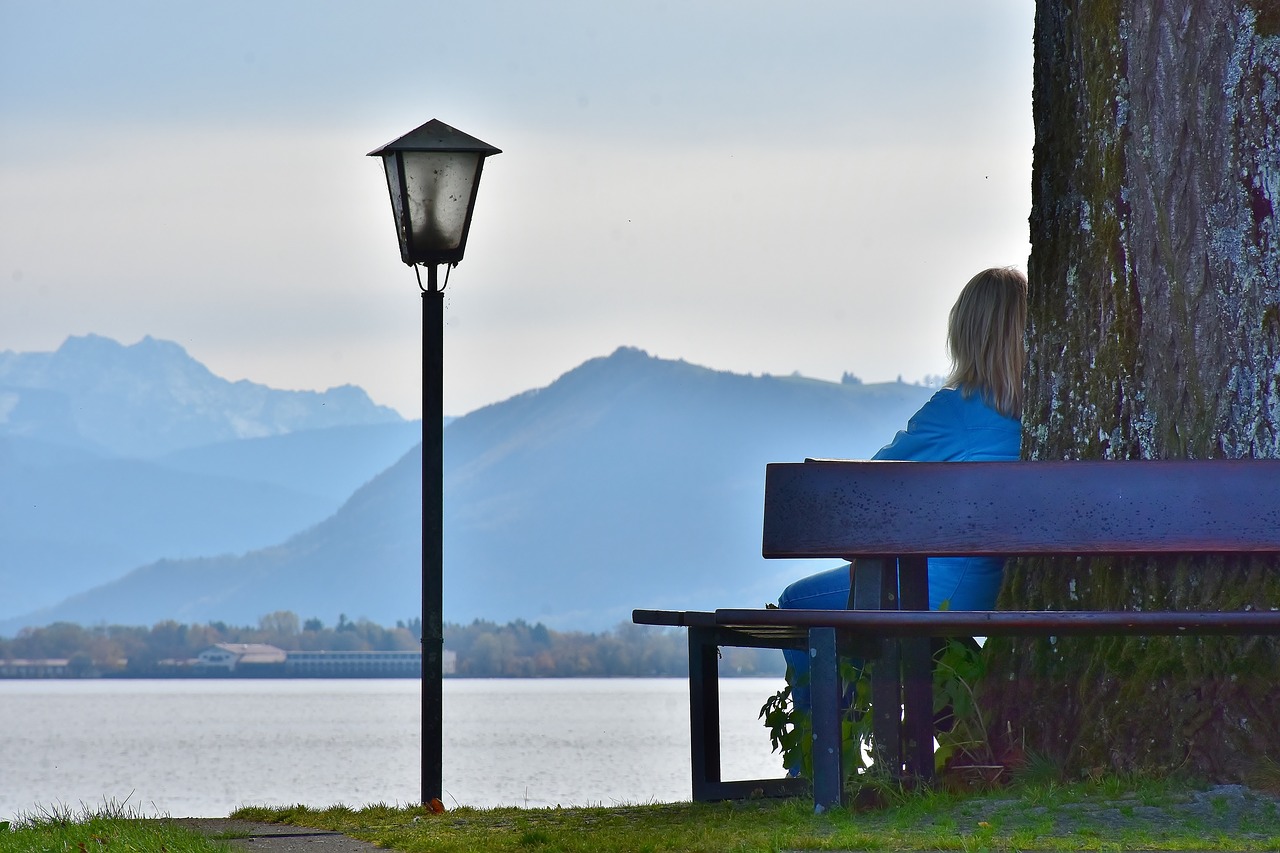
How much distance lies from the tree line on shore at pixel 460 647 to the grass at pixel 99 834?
101 metres

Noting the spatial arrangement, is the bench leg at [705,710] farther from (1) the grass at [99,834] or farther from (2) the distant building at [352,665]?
(2) the distant building at [352,665]

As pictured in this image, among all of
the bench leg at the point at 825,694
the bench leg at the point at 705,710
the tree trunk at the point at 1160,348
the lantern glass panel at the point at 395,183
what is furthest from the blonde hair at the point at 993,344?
the lantern glass panel at the point at 395,183

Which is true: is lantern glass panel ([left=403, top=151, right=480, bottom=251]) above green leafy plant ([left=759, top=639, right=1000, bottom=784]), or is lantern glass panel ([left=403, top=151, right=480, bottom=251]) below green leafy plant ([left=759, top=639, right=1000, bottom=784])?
above

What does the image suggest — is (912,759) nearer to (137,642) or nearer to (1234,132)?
(1234,132)

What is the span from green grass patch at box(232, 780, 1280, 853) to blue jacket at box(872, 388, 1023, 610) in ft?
2.69

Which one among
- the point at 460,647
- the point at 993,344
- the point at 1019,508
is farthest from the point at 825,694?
the point at 460,647

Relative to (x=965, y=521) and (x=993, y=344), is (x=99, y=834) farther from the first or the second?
(x=993, y=344)

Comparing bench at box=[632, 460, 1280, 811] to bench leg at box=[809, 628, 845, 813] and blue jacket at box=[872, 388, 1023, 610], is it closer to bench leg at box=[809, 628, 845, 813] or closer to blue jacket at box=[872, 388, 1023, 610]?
bench leg at box=[809, 628, 845, 813]

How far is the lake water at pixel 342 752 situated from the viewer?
22906 millimetres

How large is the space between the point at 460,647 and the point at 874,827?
14892cm

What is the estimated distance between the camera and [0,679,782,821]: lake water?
22.9 m

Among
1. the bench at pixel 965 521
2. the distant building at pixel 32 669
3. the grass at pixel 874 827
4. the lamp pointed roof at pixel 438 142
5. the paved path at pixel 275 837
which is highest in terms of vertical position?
the lamp pointed roof at pixel 438 142

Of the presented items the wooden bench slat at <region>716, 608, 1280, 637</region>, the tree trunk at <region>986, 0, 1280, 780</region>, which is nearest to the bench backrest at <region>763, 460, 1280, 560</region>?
the wooden bench slat at <region>716, 608, 1280, 637</region>

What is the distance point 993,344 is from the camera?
213 inches
